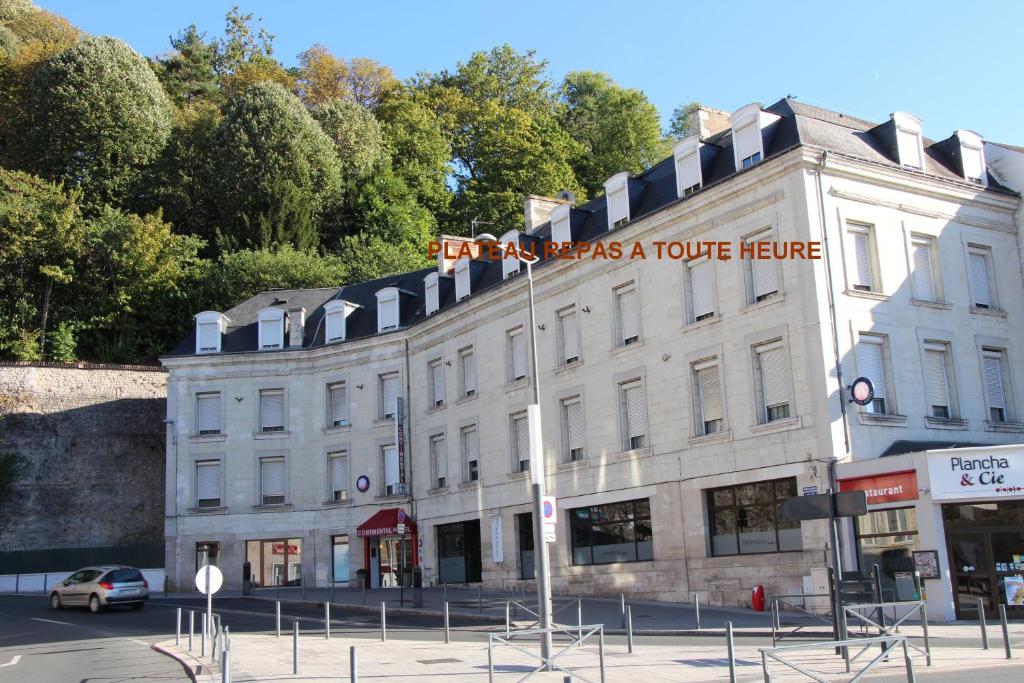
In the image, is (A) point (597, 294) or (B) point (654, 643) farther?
(A) point (597, 294)

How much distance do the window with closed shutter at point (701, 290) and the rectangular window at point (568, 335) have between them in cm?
453

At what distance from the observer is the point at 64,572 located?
3938 cm

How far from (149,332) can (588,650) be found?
39732 millimetres

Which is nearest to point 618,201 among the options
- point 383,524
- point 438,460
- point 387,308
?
point 438,460

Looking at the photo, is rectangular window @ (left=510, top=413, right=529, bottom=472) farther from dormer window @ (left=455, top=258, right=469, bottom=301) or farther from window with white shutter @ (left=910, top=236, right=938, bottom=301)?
window with white shutter @ (left=910, top=236, right=938, bottom=301)

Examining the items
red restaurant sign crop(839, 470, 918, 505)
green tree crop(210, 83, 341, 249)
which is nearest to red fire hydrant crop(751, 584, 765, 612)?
red restaurant sign crop(839, 470, 918, 505)

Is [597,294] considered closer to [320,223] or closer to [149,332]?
[149,332]

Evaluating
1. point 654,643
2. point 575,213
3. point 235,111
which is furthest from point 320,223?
point 654,643

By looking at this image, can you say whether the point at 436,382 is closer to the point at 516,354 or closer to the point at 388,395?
the point at 388,395

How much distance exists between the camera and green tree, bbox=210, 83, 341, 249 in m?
58.0

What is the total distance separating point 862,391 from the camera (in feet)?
74.5

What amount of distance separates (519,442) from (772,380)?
10.3 m

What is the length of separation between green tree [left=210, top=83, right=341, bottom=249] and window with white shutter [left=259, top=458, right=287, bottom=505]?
796 inches

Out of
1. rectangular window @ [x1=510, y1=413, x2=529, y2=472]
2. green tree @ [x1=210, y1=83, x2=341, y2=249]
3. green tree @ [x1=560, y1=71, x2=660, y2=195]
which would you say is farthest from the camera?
green tree @ [x1=560, y1=71, x2=660, y2=195]
